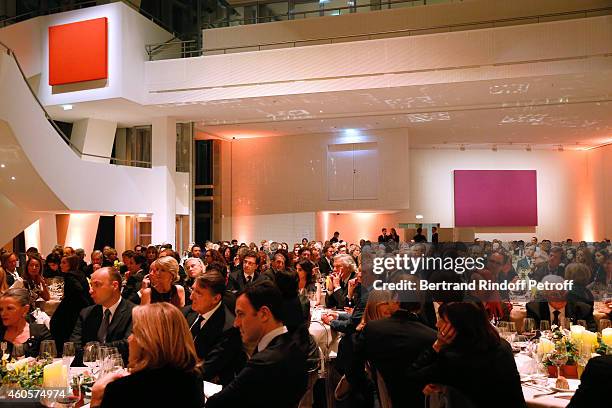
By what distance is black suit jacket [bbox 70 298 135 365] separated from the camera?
14.6 ft

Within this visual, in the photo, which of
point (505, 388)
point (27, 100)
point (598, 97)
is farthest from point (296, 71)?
point (505, 388)

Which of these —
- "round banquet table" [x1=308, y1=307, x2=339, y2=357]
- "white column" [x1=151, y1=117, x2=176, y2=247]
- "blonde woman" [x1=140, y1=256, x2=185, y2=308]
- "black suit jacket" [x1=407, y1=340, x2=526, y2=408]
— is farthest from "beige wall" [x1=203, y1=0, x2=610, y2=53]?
"black suit jacket" [x1=407, y1=340, x2=526, y2=408]

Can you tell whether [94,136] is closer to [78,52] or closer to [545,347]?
[78,52]

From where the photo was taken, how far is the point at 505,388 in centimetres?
300

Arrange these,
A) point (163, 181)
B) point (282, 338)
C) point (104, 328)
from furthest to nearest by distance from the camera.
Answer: point (163, 181), point (104, 328), point (282, 338)

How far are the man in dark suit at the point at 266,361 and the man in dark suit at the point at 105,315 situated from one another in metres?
1.87

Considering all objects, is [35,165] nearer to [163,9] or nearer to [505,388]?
[163,9]

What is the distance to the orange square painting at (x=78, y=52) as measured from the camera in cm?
1586

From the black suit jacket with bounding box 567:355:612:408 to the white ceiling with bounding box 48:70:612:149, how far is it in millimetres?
12787

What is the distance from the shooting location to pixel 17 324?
14.0ft

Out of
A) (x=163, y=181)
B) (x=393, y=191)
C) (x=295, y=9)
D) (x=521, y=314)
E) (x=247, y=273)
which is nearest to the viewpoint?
(x=521, y=314)

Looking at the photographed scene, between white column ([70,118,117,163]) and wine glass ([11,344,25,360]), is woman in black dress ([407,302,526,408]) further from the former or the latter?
white column ([70,118,117,163])

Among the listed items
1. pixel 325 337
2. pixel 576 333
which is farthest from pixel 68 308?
pixel 576 333

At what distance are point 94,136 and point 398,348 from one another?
1690cm
